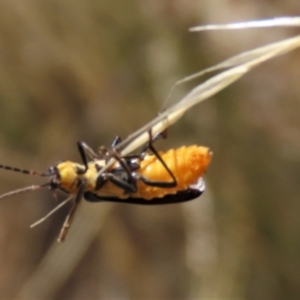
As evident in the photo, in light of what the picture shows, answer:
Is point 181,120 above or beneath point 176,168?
beneath

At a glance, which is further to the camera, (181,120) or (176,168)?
(181,120)

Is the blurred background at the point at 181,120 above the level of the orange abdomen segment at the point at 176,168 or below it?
below

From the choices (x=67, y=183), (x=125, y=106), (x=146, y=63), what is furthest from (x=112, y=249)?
(x=67, y=183)

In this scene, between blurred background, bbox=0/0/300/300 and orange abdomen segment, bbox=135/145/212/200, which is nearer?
orange abdomen segment, bbox=135/145/212/200

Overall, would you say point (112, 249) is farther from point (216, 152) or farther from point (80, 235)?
point (216, 152)

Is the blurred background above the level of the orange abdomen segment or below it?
below
